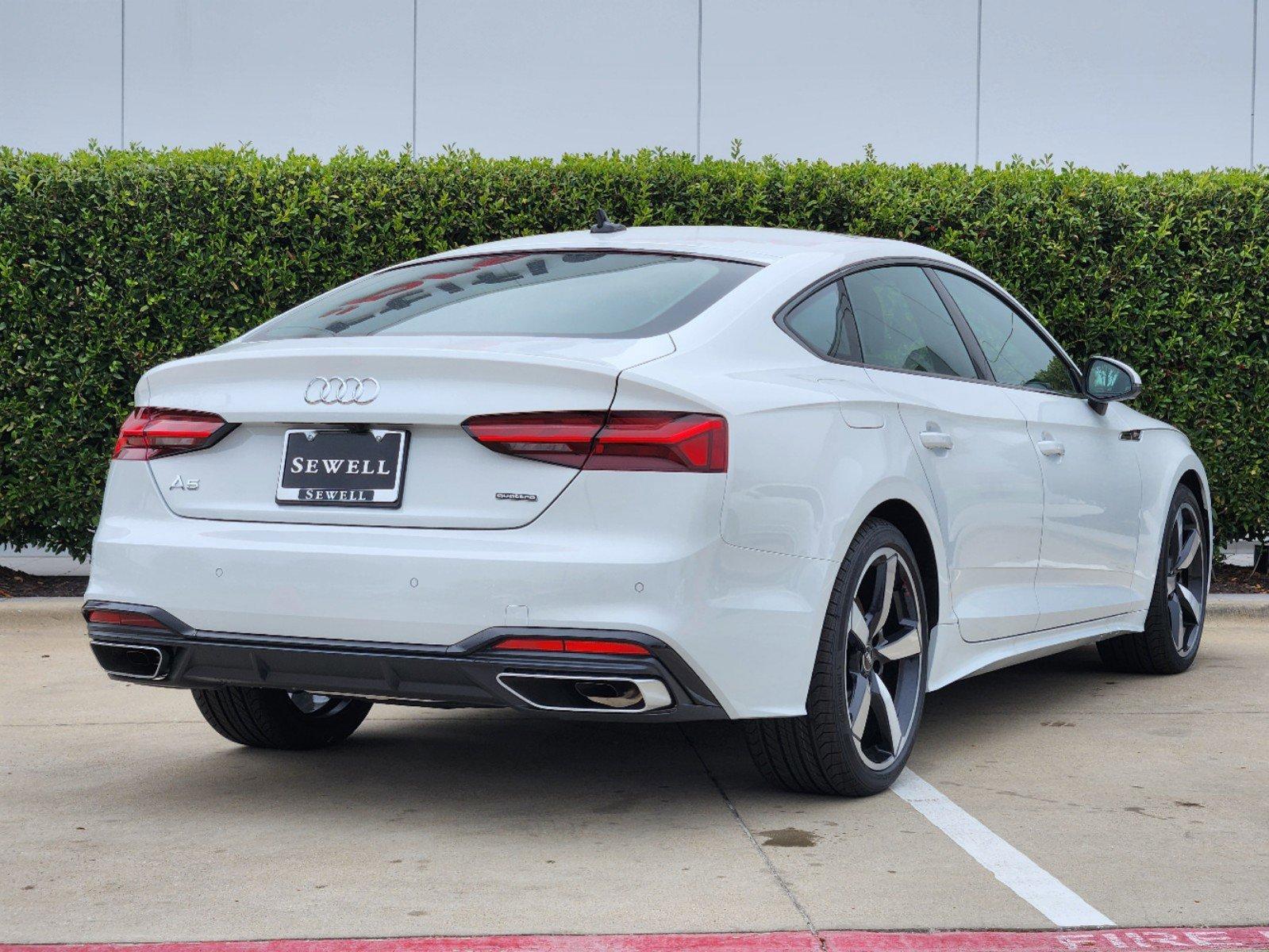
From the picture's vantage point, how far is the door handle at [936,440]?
4.55 metres

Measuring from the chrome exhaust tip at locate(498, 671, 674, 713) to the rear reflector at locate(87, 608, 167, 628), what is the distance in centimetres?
95

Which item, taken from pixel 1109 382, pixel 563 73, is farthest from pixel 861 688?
pixel 563 73

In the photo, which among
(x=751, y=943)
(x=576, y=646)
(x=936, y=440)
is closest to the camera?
(x=751, y=943)

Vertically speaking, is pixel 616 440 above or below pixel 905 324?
below

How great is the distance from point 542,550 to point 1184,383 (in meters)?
6.24

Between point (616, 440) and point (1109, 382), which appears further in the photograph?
point (1109, 382)

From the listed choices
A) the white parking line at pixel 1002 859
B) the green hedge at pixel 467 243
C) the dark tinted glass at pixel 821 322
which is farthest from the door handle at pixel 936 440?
the green hedge at pixel 467 243

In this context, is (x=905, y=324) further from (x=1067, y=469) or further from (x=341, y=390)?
(x=341, y=390)

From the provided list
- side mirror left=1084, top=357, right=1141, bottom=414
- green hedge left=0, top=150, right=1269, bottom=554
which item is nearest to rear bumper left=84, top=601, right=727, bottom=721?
side mirror left=1084, top=357, right=1141, bottom=414

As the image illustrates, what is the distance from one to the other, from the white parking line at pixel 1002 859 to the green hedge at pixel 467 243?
482 centimetres

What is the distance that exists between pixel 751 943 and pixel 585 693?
761mm

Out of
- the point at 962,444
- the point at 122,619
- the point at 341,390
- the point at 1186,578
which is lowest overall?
the point at 1186,578

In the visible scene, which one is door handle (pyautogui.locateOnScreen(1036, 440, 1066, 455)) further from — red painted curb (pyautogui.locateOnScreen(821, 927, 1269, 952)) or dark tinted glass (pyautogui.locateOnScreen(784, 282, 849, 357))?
red painted curb (pyautogui.locateOnScreen(821, 927, 1269, 952))

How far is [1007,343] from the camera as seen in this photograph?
5625 millimetres
